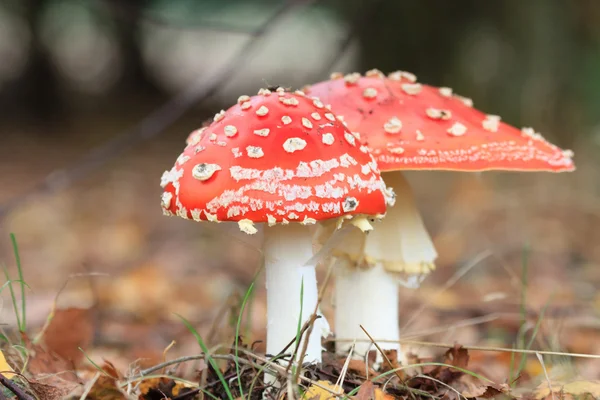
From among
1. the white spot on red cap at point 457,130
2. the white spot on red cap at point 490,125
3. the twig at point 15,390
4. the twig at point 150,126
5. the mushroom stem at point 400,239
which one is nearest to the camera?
the twig at point 15,390

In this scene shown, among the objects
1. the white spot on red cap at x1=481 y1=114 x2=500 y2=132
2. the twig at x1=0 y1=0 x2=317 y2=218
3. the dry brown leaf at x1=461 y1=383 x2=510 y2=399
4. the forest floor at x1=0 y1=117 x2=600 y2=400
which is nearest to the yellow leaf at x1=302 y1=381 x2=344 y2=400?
the forest floor at x1=0 y1=117 x2=600 y2=400

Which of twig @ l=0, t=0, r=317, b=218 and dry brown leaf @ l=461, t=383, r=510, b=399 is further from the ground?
twig @ l=0, t=0, r=317, b=218

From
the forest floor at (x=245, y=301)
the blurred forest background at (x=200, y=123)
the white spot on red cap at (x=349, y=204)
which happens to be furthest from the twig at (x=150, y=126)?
the white spot on red cap at (x=349, y=204)

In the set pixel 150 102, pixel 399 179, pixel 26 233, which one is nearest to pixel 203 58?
pixel 150 102

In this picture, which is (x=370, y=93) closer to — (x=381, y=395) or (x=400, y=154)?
(x=400, y=154)

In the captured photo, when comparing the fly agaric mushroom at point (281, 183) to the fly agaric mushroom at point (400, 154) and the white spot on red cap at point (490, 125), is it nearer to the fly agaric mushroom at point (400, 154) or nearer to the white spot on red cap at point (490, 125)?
the fly agaric mushroom at point (400, 154)

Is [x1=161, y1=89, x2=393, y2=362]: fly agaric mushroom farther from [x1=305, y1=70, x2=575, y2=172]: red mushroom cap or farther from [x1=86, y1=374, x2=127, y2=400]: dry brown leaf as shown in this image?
[x1=86, y1=374, x2=127, y2=400]: dry brown leaf

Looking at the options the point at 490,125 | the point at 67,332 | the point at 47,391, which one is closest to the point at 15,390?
the point at 47,391
